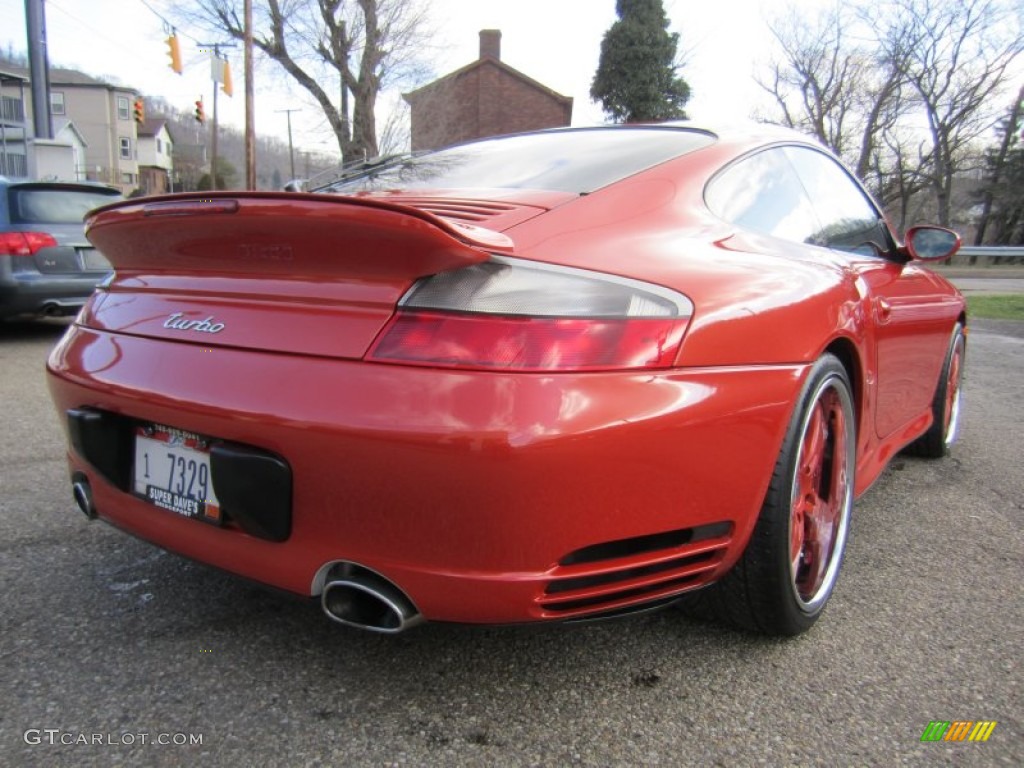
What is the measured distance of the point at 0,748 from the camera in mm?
1442

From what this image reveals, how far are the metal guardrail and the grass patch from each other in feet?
48.9

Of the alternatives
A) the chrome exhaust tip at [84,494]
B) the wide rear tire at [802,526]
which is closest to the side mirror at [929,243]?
the wide rear tire at [802,526]

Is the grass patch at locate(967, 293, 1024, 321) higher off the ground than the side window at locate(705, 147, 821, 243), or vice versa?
the side window at locate(705, 147, 821, 243)

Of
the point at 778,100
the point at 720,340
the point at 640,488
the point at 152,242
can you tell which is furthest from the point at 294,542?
the point at 778,100

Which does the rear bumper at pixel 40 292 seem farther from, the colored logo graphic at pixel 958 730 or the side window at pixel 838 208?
the colored logo graphic at pixel 958 730

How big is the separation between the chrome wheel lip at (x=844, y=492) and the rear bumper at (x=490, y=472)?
227 millimetres

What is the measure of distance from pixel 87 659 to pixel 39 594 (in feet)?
1.46

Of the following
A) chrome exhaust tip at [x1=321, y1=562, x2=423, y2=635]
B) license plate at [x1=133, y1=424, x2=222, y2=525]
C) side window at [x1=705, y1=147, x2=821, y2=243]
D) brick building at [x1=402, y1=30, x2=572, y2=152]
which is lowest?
chrome exhaust tip at [x1=321, y1=562, x2=423, y2=635]

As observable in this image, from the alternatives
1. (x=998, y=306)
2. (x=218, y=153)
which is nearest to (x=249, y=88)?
(x=998, y=306)

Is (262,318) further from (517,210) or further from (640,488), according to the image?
(640,488)

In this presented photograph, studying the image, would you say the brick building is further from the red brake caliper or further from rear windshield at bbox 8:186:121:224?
the red brake caliper

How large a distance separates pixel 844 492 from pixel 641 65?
3457 cm

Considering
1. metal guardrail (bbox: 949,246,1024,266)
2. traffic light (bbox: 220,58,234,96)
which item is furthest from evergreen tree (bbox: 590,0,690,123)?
traffic light (bbox: 220,58,234,96)

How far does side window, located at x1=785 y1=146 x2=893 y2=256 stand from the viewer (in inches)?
99.5
